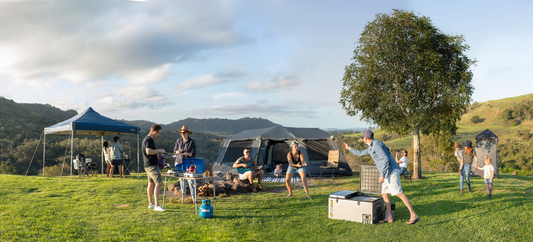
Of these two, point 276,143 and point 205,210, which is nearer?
point 205,210

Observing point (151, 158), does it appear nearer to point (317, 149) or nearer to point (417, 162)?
point (317, 149)

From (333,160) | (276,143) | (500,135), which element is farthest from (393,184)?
(500,135)

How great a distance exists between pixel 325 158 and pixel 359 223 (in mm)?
7970

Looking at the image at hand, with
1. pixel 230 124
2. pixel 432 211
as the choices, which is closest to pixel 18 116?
pixel 230 124

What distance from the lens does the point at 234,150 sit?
12.8m

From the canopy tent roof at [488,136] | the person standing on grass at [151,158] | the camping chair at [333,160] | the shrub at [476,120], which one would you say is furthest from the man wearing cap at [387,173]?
the shrub at [476,120]

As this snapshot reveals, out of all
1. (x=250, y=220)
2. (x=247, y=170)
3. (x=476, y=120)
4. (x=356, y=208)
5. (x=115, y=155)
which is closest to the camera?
(x=356, y=208)

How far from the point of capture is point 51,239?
3.77 meters

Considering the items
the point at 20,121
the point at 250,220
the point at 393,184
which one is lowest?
the point at 250,220

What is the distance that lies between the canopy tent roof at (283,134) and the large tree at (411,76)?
86.0 inches

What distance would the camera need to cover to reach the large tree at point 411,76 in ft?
36.1

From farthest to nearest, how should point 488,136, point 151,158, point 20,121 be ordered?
point 20,121 → point 488,136 → point 151,158

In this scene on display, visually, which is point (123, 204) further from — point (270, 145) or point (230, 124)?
point (230, 124)

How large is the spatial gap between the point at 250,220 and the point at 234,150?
803 centimetres
